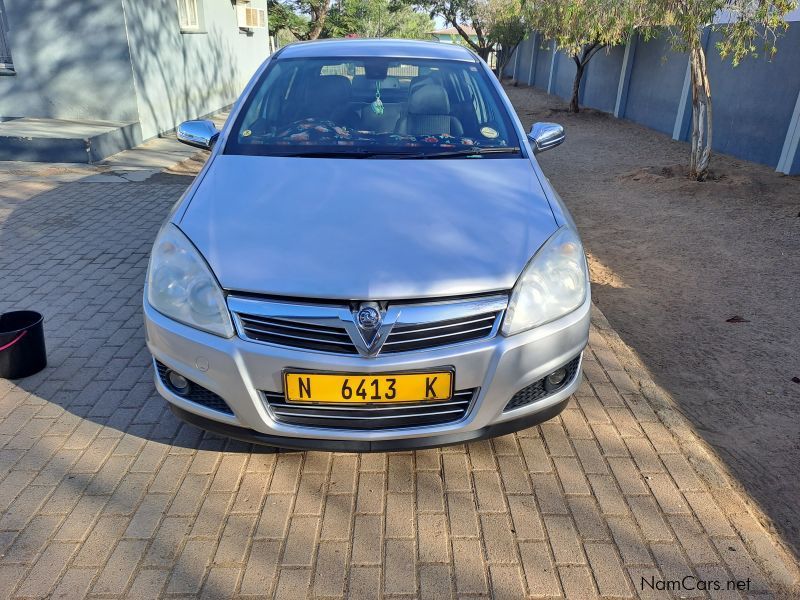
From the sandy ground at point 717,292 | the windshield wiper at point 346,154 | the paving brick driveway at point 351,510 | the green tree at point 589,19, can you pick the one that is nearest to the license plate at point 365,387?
the paving brick driveway at point 351,510

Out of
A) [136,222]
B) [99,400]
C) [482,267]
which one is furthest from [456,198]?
[136,222]

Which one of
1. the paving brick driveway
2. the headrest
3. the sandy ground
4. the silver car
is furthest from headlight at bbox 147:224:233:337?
the sandy ground

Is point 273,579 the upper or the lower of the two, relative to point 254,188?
lower

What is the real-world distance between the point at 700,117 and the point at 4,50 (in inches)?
422

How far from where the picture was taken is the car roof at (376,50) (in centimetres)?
387

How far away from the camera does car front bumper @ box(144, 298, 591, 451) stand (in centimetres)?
218

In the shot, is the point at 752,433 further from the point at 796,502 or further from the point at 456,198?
the point at 456,198

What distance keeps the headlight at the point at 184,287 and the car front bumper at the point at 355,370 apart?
0.04m

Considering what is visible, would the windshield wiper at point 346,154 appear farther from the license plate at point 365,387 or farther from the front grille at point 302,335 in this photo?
the license plate at point 365,387

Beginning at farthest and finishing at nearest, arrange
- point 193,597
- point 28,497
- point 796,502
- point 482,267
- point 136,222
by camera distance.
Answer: point 136,222
point 796,502
point 28,497
point 482,267
point 193,597

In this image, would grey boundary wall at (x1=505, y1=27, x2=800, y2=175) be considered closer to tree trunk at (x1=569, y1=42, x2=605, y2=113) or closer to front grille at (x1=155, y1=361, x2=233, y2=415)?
tree trunk at (x1=569, y1=42, x2=605, y2=113)

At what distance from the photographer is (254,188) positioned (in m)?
2.79

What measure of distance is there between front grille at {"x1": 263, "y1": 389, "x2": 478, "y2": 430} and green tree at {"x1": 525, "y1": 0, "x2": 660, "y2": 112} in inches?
293

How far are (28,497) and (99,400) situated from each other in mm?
737
